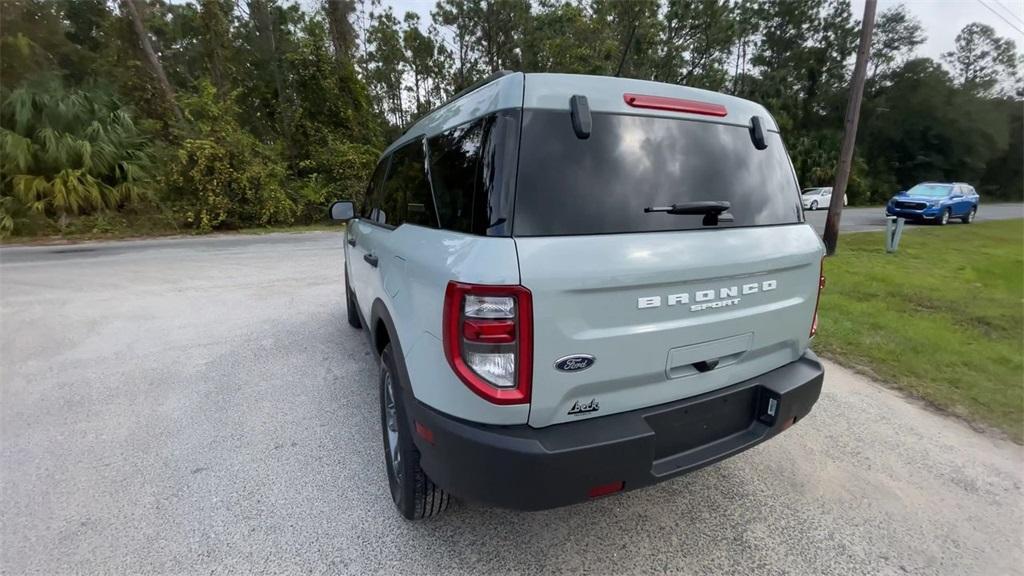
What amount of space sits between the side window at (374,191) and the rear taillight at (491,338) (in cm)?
214

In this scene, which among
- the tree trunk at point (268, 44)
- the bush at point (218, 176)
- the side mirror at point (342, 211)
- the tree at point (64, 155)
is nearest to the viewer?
the side mirror at point (342, 211)

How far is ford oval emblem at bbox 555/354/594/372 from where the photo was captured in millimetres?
1509

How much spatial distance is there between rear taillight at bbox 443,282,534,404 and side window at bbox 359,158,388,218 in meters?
2.14

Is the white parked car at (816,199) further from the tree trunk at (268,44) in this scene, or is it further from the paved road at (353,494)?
the tree trunk at (268,44)

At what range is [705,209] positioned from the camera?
1.79 meters

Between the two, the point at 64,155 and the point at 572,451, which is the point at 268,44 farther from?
the point at 572,451

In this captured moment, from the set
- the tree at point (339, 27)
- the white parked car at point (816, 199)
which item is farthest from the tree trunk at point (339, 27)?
the white parked car at point (816, 199)

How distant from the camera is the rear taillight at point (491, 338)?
4.75 feet

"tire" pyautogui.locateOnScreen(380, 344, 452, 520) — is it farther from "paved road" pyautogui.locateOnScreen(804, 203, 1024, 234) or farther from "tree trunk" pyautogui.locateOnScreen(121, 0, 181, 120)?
"tree trunk" pyautogui.locateOnScreen(121, 0, 181, 120)

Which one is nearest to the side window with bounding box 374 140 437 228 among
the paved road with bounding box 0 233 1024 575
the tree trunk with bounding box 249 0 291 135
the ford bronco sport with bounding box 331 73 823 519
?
the ford bronco sport with bounding box 331 73 823 519

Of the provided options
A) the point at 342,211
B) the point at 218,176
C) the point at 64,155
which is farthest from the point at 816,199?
the point at 64,155

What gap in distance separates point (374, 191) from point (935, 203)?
19998 mm

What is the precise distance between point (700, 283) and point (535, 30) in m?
27.3

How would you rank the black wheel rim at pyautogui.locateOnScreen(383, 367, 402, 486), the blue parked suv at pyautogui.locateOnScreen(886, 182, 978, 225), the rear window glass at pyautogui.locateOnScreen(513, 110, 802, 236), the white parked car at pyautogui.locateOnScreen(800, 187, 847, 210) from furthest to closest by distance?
1. the white parked car at pyautogui.locateOnScreen(800, 187, 847, 210)
2. the blue parked suv at pyautogui.locateOnScreen(886, 182, 978, 225)
3. the black wheel rim at pyautogui.locateOnScreen(383, 367, 402, 486)
4. the rear window glass at pyautogui.locateOnScreen(513, 110, 802, 236)
